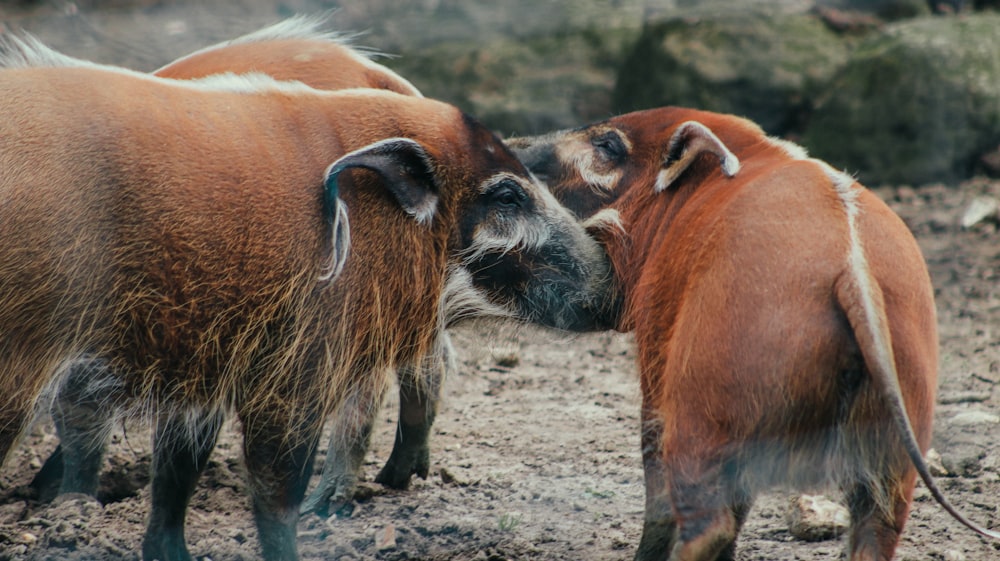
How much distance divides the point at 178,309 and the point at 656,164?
1.51 meters

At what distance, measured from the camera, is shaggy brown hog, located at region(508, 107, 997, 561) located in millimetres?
2373

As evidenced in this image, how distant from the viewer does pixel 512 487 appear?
373 cm

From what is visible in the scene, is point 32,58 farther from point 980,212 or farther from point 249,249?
point 980,212

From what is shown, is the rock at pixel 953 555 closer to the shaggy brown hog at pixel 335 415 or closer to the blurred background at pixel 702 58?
the shaggy brown hog at pixel 335 415

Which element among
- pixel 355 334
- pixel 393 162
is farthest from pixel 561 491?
pixel 393 162

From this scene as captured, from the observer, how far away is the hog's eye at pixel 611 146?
355cm

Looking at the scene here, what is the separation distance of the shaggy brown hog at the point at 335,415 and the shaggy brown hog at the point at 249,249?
229 millimetres

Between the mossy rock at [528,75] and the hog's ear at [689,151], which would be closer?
the hog's ear at [689,151]

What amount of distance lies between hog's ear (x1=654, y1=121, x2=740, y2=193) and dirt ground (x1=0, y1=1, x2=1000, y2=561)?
600mm

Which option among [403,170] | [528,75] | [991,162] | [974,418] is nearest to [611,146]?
[403,170]

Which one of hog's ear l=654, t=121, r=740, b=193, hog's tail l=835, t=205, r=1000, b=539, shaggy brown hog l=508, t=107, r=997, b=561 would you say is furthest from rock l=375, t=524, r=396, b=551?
hog's tail l=835, t=205, r=1000, b=539

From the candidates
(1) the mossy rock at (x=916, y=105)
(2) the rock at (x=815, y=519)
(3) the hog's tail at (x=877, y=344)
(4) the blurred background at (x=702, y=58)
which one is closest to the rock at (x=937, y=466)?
(2) the rock at (x=815, y=519)

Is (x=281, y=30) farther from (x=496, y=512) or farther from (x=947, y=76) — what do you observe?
(x=947, y=76)

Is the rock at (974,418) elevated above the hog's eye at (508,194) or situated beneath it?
situated beneath
